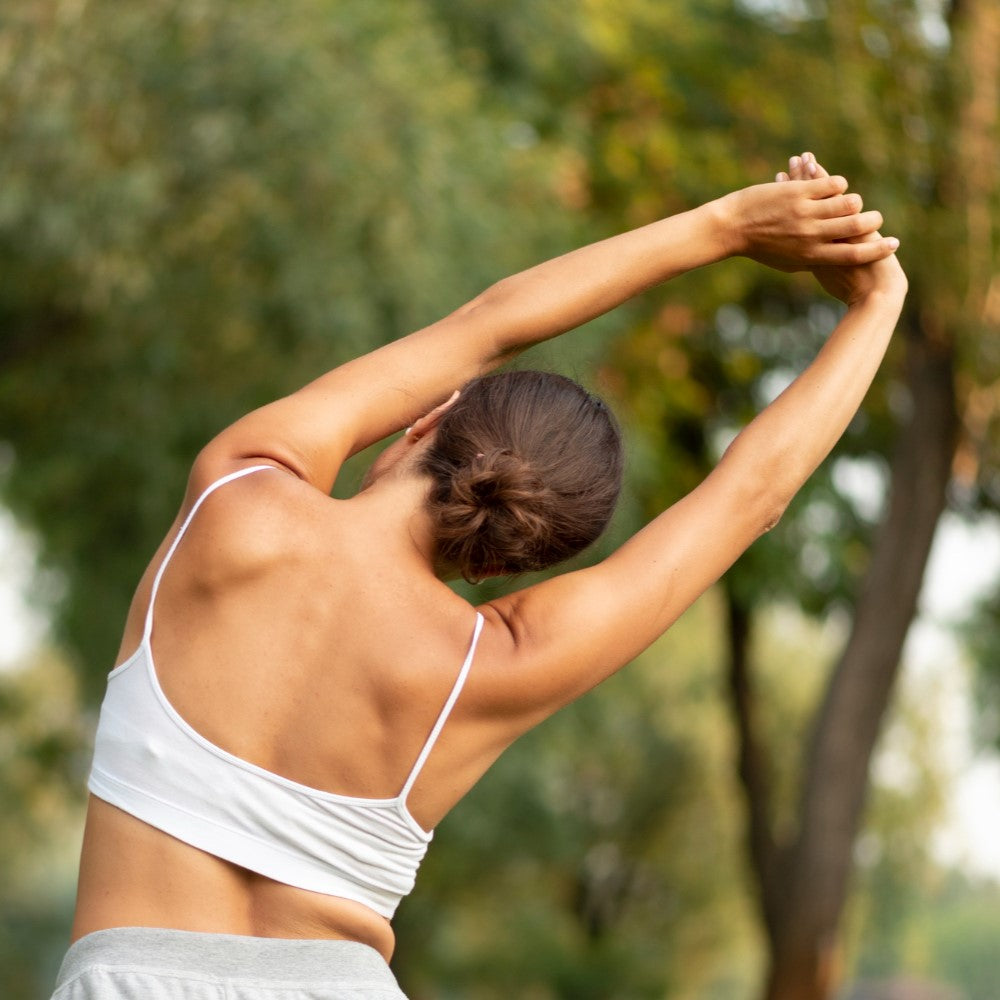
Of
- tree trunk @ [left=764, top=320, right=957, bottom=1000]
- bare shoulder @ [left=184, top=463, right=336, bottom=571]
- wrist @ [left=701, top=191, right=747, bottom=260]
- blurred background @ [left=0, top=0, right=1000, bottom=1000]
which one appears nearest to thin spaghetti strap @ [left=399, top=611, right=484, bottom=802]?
bare shoulder @ [left=184, top=463, right=336, bottom=571]

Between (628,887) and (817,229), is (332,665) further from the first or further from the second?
(628,887)

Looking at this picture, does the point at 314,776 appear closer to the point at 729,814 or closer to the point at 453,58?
the point at 453,58

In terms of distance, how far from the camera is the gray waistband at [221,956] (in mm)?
1727

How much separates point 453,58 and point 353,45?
7.97 ft

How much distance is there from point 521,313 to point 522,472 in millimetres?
313

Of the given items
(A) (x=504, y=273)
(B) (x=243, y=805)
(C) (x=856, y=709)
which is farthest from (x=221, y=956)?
(C) (x=856, y=709)

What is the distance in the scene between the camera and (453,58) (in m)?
10.8

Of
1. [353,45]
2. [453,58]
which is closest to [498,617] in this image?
[353,45]

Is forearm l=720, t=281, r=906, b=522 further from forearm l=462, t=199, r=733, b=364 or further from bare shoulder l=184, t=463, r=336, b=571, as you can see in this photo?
bare shoulder l=184, t=463, r=336, b=571

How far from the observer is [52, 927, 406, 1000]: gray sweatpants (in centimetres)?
171

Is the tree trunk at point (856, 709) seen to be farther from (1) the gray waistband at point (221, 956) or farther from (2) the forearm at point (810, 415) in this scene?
(1) the gray waistband at point (221, 956)

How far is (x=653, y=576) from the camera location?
1.78 m

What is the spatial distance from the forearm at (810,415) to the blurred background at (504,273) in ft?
9.46

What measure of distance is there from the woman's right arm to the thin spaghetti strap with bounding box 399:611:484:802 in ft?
0.09
